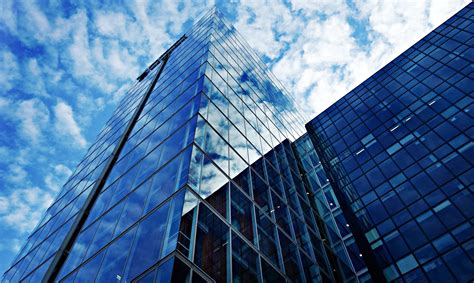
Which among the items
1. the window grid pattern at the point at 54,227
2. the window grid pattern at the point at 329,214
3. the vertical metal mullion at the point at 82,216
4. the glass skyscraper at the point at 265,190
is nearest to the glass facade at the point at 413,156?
the glass skyscraper at the point at 265,190

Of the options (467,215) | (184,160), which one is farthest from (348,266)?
(184,160)

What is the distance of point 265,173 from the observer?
19.6m

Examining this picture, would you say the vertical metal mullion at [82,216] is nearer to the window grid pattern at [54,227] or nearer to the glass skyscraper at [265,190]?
the glass skyscraper at [265,190]

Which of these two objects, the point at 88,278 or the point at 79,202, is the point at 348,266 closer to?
the point at 88,278

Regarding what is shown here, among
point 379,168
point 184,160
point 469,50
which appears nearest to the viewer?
point 184,160

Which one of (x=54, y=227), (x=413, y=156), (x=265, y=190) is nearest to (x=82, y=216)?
(x=54, y=227)

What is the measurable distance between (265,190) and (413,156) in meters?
11.6

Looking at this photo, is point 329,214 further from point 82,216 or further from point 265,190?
point 82,216

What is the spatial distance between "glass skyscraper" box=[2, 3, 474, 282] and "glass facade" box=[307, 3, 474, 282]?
9 cm

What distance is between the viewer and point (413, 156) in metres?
23.4

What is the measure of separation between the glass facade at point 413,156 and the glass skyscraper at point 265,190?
0.29 feet

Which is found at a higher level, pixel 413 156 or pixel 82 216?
pixel 413 156

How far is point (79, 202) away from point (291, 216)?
1194 cm

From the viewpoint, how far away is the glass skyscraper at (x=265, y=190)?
12.3 meters
